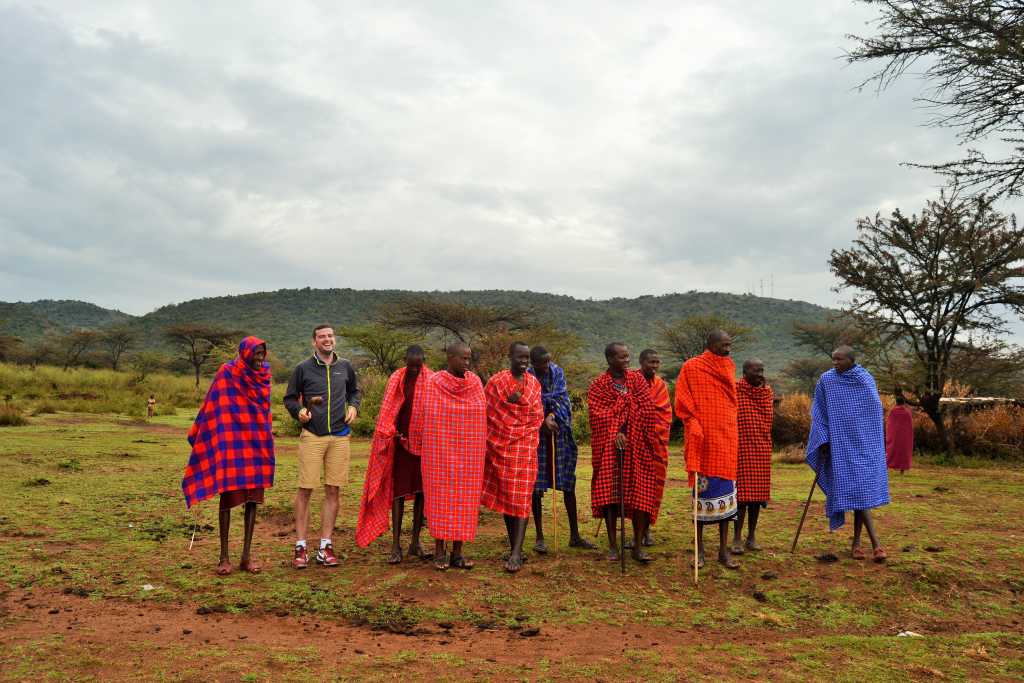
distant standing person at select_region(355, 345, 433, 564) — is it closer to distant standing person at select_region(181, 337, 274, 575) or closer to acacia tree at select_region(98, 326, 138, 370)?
distant standing person at select_region(181, 337, 274, 575)

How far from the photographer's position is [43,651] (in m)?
3.89

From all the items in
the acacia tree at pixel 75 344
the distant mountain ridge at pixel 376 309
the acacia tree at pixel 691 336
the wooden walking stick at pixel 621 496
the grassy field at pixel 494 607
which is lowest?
the grassy field at pixel 494 607

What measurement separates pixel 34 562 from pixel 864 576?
6.61 meters

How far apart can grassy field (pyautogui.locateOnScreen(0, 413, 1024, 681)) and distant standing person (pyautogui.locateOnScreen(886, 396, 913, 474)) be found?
14.9ft

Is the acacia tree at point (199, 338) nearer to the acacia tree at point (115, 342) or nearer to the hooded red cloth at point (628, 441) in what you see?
the acacia tree at point (115, 342)

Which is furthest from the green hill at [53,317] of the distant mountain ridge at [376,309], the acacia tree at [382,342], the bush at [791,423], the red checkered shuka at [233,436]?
the red checkered shuka at [233,436]

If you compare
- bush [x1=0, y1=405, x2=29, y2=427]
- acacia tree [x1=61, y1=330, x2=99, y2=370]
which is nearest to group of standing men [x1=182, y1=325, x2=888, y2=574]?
bush [x1=0, y1=405, x2=29, y2=427]

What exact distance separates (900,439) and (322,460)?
10796mm

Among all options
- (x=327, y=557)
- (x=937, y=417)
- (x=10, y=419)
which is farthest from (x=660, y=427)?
(x=10, y=419)

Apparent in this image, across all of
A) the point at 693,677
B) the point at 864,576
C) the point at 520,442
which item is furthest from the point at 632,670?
the point at 864,576

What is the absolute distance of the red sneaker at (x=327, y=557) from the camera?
5.92 m

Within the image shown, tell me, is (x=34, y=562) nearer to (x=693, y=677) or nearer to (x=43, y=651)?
(x=43, y=651)

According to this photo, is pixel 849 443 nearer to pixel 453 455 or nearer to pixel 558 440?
pixel 558 440

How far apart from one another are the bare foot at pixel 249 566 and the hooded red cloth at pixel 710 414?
3.60 metres
